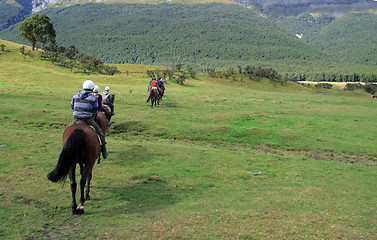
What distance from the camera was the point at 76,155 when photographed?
8539 mm

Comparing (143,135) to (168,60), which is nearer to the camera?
(143,135)

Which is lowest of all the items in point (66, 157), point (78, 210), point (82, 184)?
point (78, 210)

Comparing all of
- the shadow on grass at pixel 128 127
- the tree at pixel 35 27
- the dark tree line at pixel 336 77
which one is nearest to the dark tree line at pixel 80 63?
the tree at pixel 35 27

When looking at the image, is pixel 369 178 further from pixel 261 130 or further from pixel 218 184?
pixel 261 130

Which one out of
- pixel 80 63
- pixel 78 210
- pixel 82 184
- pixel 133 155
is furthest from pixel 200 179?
pixel 80 63

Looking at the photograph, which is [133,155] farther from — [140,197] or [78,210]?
[78,210]

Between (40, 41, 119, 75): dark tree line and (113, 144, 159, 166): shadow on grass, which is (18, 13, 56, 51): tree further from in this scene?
(113, 144, 159, 166): shadow on grass

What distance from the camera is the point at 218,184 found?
11.3 meters

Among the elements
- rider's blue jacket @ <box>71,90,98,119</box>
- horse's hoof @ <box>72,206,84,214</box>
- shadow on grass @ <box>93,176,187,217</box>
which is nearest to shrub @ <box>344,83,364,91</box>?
shadow on grass @ <box>93,176,187,217</box>

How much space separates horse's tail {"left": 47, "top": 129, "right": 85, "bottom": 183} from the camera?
8.32 m

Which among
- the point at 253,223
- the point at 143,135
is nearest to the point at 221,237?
the point at 253,223

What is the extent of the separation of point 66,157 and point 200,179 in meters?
5.18

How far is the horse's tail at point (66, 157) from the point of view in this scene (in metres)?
8.32

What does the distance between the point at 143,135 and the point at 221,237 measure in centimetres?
1373
